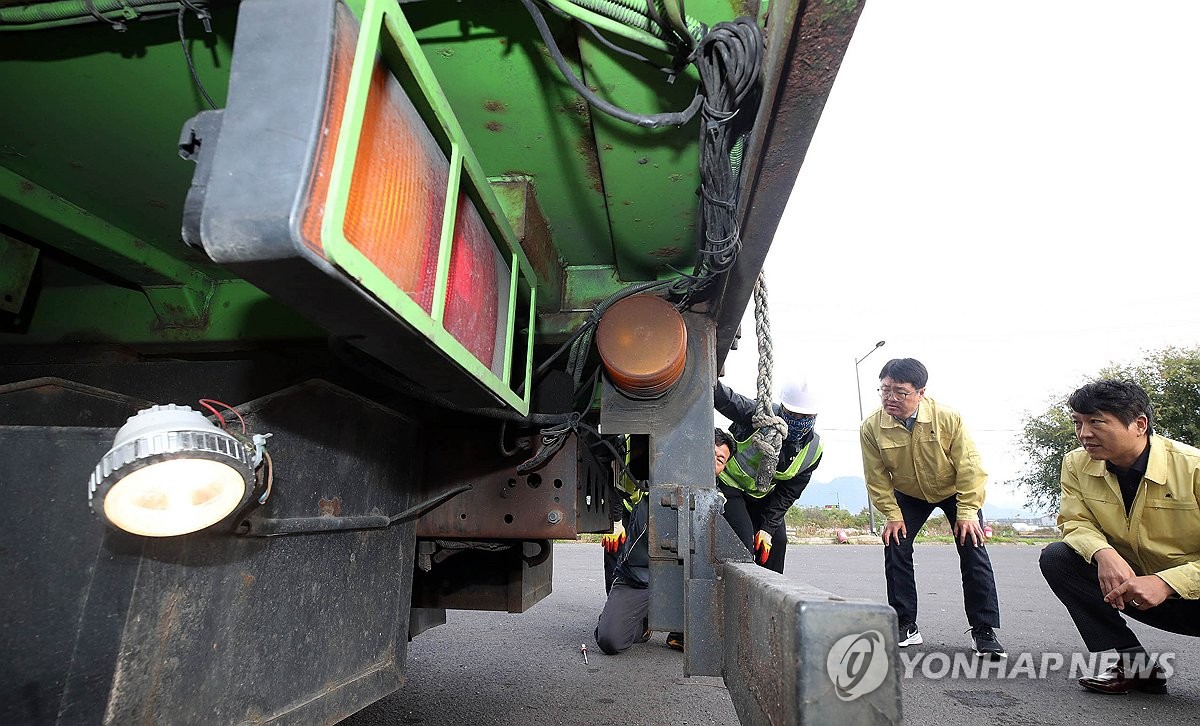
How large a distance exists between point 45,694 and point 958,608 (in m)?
5.55

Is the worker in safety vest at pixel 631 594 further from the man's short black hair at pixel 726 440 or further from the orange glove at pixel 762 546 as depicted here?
the orange glove at pixel 762 546

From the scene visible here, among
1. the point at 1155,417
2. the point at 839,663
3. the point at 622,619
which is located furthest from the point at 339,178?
the point at 1155,417

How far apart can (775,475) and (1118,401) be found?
5.72ft

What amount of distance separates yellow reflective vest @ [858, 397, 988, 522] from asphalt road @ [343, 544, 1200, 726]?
769 millimetres

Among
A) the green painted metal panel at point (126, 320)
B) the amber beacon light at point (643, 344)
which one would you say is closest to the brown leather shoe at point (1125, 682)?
the amber beacon light at point (643, 344)

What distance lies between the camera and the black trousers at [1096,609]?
2.68 m

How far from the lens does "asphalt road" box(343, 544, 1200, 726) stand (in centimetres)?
249

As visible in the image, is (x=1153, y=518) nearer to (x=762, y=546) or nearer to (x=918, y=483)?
(x=918, y=483)

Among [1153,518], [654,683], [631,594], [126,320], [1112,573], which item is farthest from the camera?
[631,594]

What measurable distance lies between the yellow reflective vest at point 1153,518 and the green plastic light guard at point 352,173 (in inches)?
117

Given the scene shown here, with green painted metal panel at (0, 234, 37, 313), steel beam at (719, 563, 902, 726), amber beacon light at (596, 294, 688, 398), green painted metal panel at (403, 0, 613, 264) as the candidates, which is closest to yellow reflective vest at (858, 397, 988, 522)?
amber beacon light at (596, 294, 688, 398)

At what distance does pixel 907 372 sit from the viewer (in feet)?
12.7
